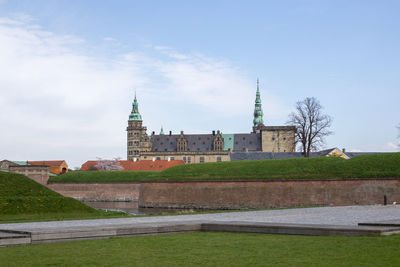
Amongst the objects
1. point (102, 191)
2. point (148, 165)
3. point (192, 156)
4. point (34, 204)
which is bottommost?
point (102, 191)

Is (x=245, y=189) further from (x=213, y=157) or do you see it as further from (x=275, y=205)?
(x=213, y=157)

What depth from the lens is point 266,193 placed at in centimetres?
4731

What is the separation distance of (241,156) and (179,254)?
254 ft

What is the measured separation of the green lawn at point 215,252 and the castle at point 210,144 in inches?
4658

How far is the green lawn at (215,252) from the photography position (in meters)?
8.74

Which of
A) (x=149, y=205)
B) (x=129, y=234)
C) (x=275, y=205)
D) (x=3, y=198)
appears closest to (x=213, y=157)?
(x=149, y=205)

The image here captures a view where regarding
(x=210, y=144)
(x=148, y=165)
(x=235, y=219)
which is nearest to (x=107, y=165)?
(x=148, y=165)

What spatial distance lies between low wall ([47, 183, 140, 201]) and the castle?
5580cm

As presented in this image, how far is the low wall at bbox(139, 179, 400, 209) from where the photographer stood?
42.7 metres

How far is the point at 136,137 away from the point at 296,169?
9780 cm

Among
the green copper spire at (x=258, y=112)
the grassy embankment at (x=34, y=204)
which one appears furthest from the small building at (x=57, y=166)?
the grassy embankment at (x=34, y=204)

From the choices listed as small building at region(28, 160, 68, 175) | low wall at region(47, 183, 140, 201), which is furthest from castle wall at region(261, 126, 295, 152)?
low wall at region(47, 183, 140, 201)

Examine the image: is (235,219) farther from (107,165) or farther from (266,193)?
(107,165)

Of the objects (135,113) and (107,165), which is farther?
(135,113)
